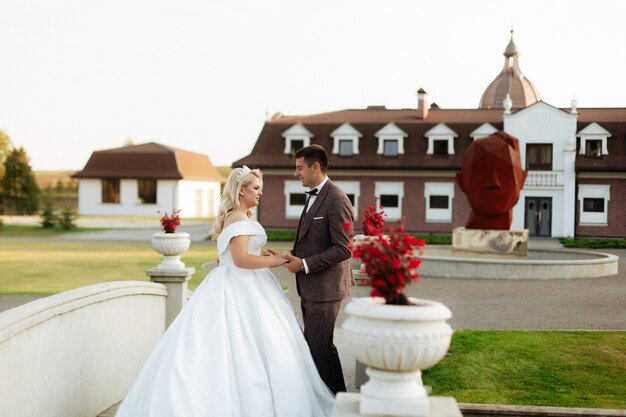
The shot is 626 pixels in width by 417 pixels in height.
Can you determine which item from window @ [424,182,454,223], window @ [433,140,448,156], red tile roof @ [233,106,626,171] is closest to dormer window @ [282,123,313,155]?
red tile roof @ [233,106,626,171]

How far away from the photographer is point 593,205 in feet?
123

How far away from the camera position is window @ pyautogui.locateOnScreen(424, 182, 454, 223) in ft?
129

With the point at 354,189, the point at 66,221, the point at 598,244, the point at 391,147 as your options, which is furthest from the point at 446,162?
the point at 66,221

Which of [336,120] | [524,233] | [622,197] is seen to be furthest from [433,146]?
[524,233]

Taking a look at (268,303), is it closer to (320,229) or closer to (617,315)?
(320,229)

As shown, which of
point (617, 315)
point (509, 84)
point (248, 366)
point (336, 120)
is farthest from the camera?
point (509, 84)

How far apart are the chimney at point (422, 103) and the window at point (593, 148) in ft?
30.3

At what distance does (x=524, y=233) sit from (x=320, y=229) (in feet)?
52.1

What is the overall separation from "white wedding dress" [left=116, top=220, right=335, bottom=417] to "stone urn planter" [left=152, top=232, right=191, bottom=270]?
2.81m

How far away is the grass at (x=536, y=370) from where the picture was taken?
6.93 meters

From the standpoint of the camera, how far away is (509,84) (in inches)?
1965

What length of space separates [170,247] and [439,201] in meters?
32.0

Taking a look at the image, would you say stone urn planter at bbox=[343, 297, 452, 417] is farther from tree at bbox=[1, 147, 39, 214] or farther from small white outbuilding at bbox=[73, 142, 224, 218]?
tree at bbox=[1, 147, 39, 214]

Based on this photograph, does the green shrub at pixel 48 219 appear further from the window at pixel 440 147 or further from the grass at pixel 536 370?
the grass at pixel 536 370
